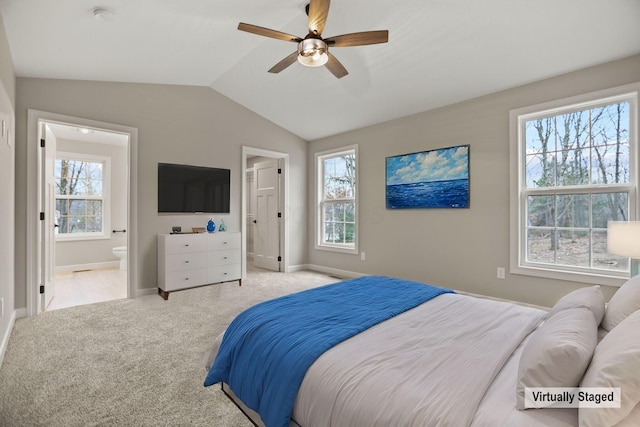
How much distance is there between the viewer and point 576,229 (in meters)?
3.14

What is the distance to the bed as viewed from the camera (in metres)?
0.94

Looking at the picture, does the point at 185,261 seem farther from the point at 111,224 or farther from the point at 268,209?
the point at 111,224

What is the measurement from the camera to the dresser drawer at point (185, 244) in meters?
4.02

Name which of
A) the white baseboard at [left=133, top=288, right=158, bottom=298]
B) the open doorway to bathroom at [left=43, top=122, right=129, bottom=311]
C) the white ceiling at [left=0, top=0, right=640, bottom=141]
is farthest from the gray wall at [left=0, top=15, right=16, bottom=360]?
the open doorway to bathroom at [left=43, top=122, right=129, bottom=311]

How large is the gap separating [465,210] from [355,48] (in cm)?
224

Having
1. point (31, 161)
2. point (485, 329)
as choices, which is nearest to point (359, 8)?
point (485, 329)

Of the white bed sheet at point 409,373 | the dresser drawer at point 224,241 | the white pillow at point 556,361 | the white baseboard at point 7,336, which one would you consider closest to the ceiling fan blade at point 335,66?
the white bed sheet at point 409,373

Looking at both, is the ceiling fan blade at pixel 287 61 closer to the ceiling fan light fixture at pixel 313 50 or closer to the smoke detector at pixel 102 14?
the ceiling fan light fixture at pixel 313 50

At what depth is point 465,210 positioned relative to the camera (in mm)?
3850

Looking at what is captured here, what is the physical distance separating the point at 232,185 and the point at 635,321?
15.2ft

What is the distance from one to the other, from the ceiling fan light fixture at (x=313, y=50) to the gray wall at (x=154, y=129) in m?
2.62

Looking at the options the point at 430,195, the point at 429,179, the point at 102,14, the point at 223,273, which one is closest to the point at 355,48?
the point at 429,179

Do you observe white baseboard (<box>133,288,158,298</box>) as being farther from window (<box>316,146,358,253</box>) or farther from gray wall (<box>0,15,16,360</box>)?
window (<box>316,146,358,253</box>)
